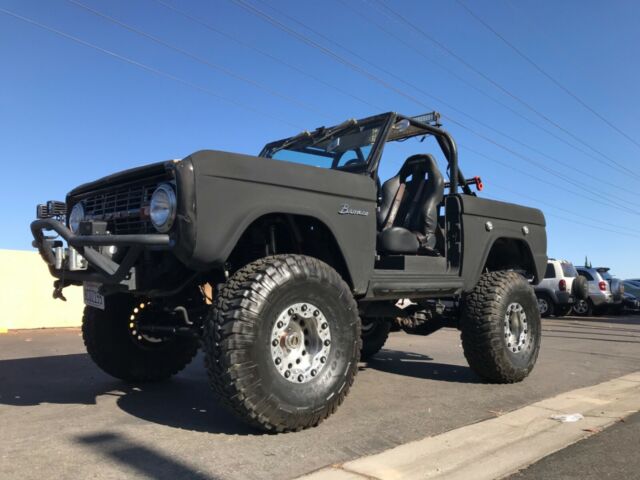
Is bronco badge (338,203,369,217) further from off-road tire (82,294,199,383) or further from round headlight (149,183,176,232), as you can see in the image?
off-road tire (82,294,199,383)

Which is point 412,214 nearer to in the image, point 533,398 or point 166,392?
point 533,398

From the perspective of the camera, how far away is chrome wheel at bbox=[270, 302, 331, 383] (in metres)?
3.67

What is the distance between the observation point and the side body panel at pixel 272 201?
3363 millimetres

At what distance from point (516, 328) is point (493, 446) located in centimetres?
244

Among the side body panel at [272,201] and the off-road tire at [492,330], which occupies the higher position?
the side body panel at [272,201]

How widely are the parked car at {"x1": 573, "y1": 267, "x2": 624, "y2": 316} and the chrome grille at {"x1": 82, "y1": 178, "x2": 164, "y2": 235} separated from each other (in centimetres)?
1757

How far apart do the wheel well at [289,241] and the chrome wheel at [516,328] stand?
230cm

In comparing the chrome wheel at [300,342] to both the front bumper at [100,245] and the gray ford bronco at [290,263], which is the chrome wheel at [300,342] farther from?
the front bumper at [100,245]

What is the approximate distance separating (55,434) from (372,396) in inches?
102

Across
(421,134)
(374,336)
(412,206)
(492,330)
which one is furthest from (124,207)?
(374,336)

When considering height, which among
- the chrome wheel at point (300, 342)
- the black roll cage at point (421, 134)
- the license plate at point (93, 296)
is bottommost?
the chrome wheel at point (300, 342)

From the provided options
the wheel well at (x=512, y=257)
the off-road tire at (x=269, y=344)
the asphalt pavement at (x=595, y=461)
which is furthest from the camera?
the wheel well at (x=512, y=257)

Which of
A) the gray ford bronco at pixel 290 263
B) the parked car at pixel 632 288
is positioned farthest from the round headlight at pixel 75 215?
the parked car at pixel 632 288

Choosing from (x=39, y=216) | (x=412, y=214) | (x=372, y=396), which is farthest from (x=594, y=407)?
(x=39, y=216)
